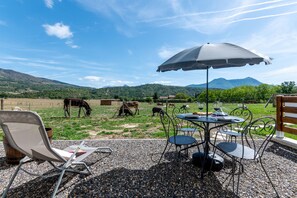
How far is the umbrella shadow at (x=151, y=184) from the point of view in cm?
208

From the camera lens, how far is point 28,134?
2.06 metres

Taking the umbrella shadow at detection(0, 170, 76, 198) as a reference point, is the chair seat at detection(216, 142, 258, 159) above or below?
above

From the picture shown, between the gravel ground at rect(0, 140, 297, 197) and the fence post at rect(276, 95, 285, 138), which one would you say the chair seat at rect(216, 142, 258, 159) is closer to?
the gravel ground at rect(0, 140, 297, 197)

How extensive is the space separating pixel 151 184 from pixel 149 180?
0.35 feet

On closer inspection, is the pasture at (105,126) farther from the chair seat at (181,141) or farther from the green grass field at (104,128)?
the chair seat at (181,141)

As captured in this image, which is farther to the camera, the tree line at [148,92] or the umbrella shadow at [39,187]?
the tree line at [148,92]

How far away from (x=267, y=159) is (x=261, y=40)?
168 inches

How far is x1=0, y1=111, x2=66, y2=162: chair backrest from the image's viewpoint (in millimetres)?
1934

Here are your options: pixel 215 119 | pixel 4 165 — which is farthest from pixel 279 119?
pixel 4 165

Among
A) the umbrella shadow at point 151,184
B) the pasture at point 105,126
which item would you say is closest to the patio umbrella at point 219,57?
the umbrella shadow at point 151,184

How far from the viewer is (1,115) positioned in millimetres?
1992

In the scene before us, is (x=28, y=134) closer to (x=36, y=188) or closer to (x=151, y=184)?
(x=36, y=188)

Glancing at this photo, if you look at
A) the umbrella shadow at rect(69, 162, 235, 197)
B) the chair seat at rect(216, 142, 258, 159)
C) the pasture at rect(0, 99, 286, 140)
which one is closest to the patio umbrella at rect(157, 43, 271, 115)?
the chair seat at rect(216, 142, 258, 159)

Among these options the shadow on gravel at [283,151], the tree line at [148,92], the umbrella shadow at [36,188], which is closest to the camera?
the umbrella shadow at [36,188]
